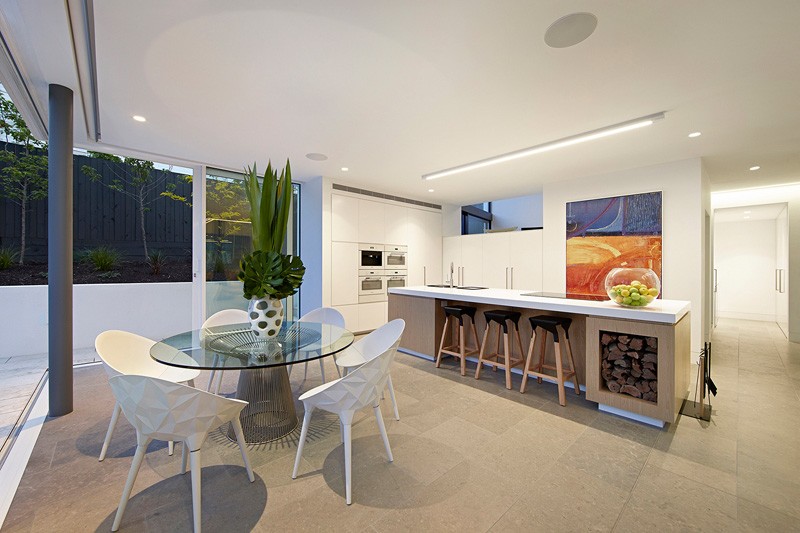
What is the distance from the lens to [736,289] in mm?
7516

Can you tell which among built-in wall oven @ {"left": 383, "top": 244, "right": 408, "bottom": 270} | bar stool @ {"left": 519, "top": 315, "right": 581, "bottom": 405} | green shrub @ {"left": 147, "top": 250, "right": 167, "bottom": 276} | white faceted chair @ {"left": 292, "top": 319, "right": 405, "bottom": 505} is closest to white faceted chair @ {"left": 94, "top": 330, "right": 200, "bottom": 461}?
white faceted chair @ {"left": 292, "top": 319, "right": 405, "bottom": 505}

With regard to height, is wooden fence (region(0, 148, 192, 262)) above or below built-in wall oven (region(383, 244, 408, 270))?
above

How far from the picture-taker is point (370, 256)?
5703mm

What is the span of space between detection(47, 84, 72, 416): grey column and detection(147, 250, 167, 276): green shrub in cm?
237

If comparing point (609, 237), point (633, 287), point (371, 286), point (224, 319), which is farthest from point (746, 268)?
point (224, 319)

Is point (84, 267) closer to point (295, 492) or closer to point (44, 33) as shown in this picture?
point (44, 33)

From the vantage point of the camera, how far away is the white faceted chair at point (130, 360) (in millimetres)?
2018

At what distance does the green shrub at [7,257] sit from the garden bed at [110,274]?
5cm

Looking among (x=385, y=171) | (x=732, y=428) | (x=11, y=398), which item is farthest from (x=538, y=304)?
(x=11, y=398)

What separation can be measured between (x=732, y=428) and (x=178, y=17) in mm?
4454

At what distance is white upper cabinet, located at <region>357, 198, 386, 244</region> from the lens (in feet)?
18.2

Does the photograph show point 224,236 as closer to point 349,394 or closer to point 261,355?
point 261,355

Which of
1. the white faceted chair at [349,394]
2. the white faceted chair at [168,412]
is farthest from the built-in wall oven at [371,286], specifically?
the white faceted chair at [168,412]

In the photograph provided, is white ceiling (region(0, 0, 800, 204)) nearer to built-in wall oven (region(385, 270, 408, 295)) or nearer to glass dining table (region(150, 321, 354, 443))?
glass dining table (region(150, 321, 354, 443))
